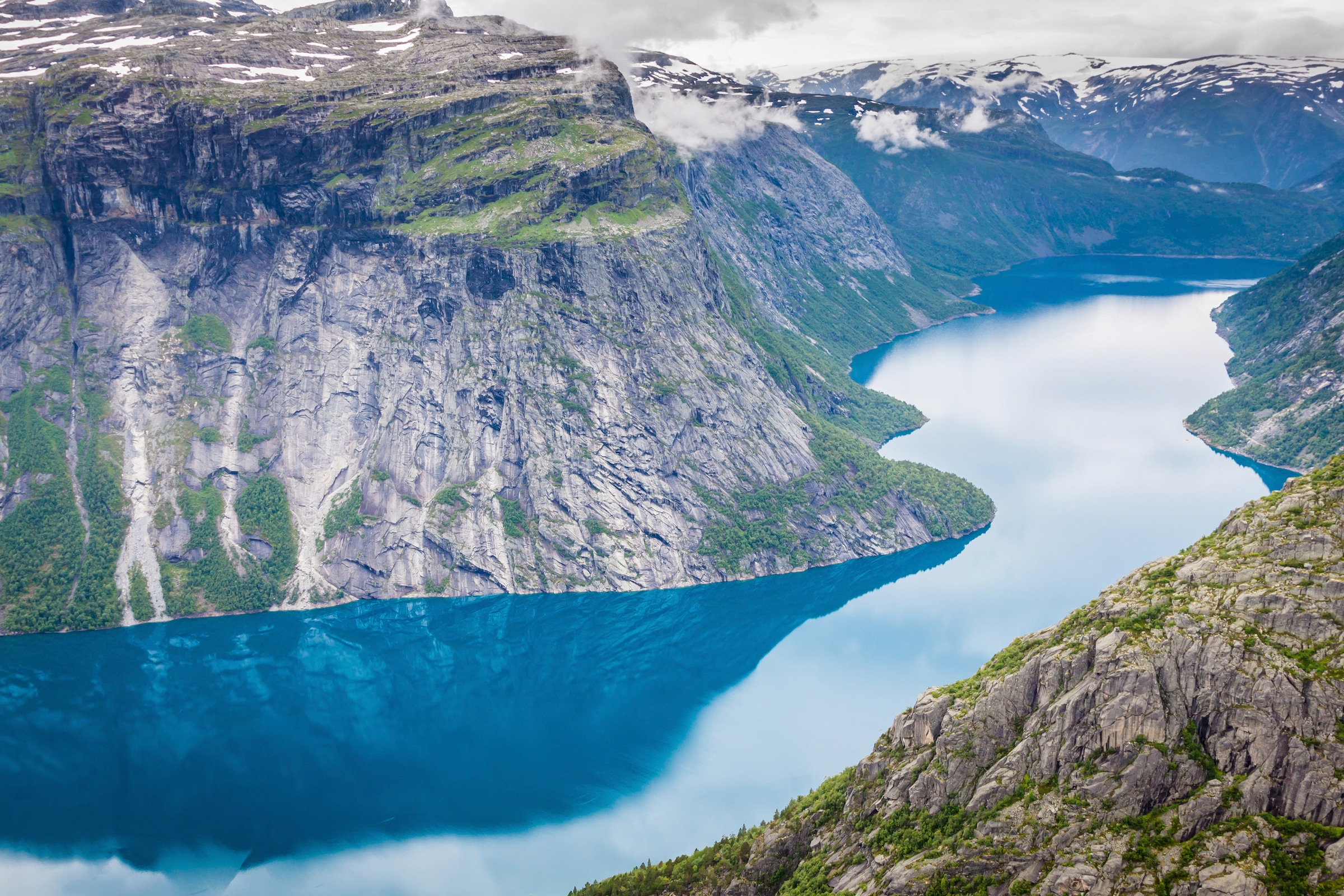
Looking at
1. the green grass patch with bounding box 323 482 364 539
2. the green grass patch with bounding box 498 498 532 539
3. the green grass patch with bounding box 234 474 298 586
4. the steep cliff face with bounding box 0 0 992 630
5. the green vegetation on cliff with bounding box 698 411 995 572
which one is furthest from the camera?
the green vegetation on cliff with bounding box 698 411 995 572

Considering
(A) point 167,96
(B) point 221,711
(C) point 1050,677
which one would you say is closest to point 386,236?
(A) point 167,96

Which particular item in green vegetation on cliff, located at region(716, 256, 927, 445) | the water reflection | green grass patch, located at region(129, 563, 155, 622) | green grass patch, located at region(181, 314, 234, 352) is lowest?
the water reflection

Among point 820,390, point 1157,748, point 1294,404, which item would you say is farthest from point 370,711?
point 1294,404

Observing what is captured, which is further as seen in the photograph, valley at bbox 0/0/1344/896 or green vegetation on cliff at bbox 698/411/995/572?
green vegetation on cliff at bbox 698/411/995/572

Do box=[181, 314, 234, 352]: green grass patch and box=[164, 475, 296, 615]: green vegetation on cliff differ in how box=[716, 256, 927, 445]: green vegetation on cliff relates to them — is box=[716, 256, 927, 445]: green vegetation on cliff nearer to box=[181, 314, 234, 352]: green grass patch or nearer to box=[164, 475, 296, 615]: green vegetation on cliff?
box=[164, 475, 296, 615]: green vegetation on cliff

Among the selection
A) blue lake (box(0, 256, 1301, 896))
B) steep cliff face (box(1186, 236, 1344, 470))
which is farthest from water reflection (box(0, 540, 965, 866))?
steep cliff face (box(1186, 236, 1344, 470))

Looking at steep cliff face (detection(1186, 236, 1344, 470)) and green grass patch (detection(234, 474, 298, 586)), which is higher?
steep cliff face (detection(1186, 236, 1344, 470))

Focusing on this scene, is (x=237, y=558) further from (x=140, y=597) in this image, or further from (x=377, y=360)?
(x=377, y=360)

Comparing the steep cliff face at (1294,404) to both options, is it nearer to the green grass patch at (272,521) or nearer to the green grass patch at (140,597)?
the green grass patch at (272,521)

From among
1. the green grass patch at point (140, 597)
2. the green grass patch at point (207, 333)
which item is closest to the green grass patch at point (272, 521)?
the green grass patch at point (140, 597)
